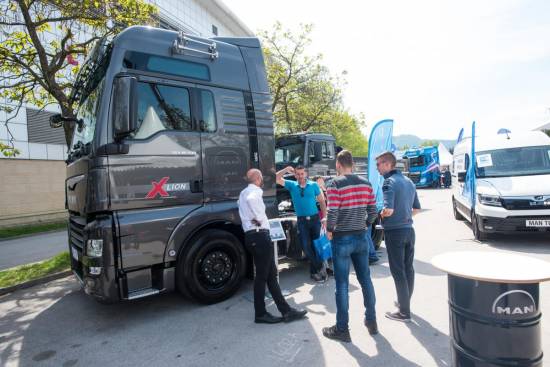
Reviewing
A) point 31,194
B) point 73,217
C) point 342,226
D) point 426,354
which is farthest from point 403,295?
point 31,194

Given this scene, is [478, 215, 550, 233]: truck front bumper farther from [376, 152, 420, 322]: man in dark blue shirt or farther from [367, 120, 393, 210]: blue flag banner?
[376, 152, 420, 322]: man in dark blue shirt

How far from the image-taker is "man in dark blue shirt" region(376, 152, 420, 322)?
3596 millimetres

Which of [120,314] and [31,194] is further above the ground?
[31,194]

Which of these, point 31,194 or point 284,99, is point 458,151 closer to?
point 284,99

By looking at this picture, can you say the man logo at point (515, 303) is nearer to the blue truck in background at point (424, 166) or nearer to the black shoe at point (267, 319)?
the black shoe at point (267, 319)

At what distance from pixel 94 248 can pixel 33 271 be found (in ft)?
12.7

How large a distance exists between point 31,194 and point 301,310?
579 inches

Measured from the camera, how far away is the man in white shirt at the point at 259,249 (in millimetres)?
3723

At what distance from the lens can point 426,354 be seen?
9.85 ft

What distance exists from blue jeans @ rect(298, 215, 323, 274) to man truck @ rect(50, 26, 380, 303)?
0.57m

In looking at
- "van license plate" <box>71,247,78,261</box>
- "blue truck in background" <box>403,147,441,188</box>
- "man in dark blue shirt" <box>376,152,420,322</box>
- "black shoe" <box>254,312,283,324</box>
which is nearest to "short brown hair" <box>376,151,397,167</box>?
"man in dark blue shirt" <box>376,152,420,322</box>

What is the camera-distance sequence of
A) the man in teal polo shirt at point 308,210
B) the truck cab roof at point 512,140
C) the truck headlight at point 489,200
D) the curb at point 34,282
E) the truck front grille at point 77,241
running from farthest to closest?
the truck cab roof at point 512,140
the truck headlight at point 489,200
the curb at point 34,282
the man in teal polo shirt at point 308,210
the truck front grille at point 77,241

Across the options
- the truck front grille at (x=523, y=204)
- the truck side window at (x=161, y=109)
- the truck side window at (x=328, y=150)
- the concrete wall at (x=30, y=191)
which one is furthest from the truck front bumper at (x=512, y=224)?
the concrete wall at (x=30, y=191)

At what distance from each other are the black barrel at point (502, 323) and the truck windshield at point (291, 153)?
6.33 m
